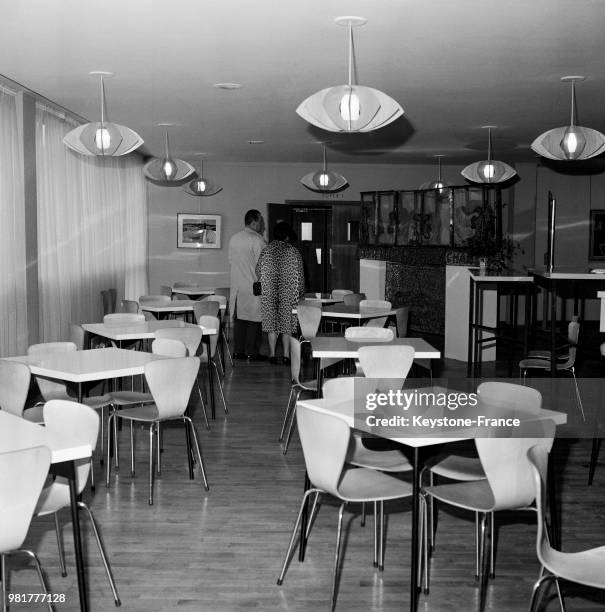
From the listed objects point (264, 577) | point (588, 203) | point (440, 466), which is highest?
point (588, 203)

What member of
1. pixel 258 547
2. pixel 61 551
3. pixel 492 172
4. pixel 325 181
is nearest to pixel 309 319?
pixel 492 172

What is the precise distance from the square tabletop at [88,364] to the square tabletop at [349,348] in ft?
3.78

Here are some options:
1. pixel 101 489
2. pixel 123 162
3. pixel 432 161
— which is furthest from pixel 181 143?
pixel 101 489

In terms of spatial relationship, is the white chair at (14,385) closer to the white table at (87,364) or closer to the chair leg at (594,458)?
the white table at (87,364)

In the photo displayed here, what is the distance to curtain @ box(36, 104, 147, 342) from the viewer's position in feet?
30.6

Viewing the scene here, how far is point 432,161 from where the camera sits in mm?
15375

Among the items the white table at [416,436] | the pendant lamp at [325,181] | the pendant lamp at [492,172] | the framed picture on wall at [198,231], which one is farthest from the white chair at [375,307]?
the framed picture on wall at [198,231]

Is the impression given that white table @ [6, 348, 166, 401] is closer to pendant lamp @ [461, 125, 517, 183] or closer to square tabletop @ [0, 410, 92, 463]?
square tabletop @ [0, 410, 92, 463]

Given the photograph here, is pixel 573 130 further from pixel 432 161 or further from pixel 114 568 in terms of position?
pixel 432 161

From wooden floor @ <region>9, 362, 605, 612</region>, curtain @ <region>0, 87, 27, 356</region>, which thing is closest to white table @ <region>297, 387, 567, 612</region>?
wooden floor @ <region>9, 362, 605, 612</region>

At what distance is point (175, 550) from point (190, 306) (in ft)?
17.7

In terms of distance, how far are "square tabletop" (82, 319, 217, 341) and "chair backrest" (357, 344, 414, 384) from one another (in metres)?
1.86

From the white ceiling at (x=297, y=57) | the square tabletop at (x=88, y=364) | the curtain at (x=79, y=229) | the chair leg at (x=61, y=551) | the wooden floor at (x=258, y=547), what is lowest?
the wooden floor at (x=258, y=547)

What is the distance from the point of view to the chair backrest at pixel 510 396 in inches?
169
